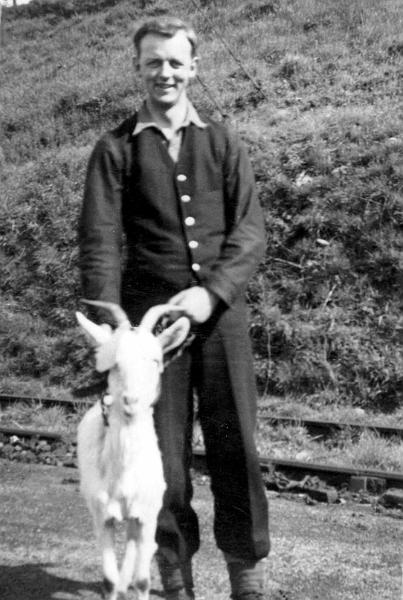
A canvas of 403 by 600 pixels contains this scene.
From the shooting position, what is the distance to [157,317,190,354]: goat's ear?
2.91m

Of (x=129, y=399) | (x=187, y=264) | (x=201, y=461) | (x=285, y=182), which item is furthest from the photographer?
(x=285, y=182)

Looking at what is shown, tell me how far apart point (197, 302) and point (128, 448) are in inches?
23.2

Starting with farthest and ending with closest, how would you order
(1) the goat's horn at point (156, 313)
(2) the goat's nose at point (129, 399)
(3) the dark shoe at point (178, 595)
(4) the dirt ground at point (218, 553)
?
1. (4) the dirt ground at point (218, 553)
2. (3) the dark shoe at point (178, 595)
3. (1) the goat's horn at point (156, 313)
4. (2) the goat's nose at point (129, 399)

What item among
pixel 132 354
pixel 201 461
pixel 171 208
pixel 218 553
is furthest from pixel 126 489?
pixel 201 461

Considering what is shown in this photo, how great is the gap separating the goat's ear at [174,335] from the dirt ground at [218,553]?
5.21 feet

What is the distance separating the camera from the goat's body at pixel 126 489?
281 centimetres

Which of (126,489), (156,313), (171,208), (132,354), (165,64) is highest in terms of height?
(165,64)

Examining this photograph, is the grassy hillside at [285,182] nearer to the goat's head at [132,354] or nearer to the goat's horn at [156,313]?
the goat's horn at [156,313]

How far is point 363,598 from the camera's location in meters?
3.99

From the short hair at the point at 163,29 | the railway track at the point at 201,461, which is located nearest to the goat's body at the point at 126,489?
the short hair at the point at 163,29

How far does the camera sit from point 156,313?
9.50 ft

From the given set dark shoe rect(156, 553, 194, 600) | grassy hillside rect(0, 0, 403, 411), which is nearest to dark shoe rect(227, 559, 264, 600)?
dark shoe rect(156, 553, 194, 600)

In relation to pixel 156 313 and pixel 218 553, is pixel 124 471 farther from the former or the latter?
pixel 218 553

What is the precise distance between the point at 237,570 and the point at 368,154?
7.99 meters
